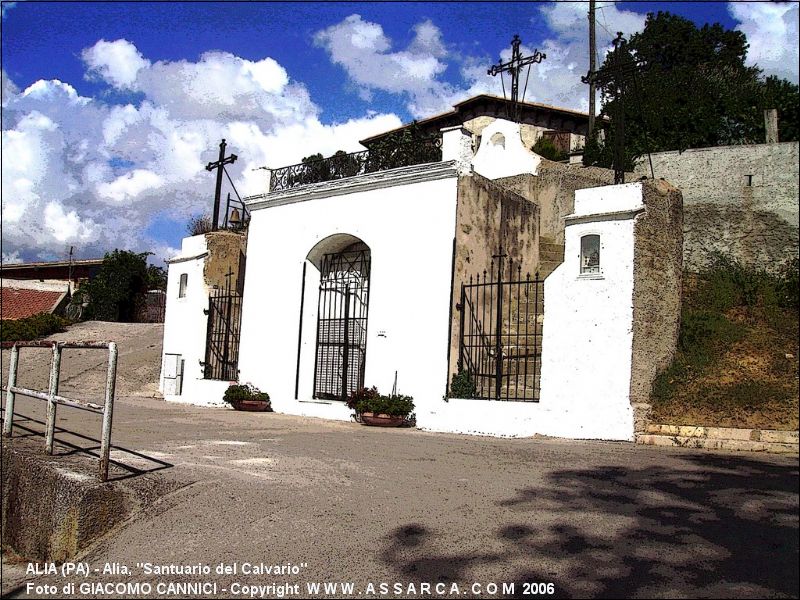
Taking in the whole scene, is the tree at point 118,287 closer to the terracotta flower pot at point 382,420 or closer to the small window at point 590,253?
the terracotta flower pot at point 382,420

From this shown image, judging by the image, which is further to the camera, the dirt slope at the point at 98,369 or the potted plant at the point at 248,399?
the dirt slope at the point at 98,369

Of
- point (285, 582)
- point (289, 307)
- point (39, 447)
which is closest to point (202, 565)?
point (285, 582)

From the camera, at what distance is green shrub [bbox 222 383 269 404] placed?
1479 centimetres

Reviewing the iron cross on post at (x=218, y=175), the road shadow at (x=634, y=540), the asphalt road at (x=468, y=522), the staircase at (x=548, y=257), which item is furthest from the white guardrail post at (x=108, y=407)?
the iron cross on post at (x=218, y=175)

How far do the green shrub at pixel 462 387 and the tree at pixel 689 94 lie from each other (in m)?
8.76

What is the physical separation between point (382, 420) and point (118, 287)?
75.8 feet

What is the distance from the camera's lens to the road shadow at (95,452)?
6438 millimetres

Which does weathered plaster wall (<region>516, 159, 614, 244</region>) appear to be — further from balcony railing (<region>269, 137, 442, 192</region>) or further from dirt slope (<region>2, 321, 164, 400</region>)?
dirt slope (<region>2, 321, 164, 400</region>)

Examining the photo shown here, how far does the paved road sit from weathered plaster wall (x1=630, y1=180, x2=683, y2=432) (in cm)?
138

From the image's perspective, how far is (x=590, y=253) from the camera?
10250 mm

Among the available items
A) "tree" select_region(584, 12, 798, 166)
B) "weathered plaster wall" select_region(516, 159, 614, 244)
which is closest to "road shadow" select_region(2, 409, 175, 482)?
"weathered plaster wall" select_region(516, 159, 614, 244)

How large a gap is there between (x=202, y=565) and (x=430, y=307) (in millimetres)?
8127

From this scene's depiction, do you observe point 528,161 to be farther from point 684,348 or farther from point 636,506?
point 636,506

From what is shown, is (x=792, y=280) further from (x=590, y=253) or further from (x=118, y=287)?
(x=118, y=287)
